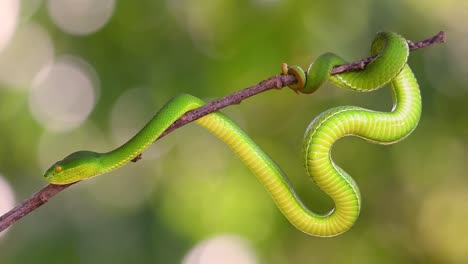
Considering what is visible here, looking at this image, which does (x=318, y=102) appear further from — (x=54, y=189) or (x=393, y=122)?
(x=54, y=189)

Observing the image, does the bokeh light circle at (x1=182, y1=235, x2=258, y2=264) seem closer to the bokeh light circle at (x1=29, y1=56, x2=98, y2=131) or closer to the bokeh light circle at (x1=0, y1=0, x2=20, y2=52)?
the bokeh light circle at (x1=29, y1=56, x2=98, y2=131)

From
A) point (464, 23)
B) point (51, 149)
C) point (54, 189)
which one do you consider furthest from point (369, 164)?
point (54, 189)

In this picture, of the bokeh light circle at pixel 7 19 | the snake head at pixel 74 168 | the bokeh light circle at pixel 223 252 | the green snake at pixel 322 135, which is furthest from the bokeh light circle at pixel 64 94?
the green snake at pixel 322 135

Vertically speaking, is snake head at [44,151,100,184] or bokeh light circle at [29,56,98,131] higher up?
snake head at [44,151,100,184]

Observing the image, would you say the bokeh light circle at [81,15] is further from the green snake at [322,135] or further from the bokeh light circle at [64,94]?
the green snake at [322,135]

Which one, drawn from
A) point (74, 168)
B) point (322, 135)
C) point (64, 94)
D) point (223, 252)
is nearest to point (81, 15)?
point (64, 94)

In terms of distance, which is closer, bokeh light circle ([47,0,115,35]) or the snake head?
the snake head

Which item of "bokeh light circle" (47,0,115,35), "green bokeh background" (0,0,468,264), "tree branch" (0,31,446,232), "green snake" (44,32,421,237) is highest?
"tree branch" (0,31,446,232)

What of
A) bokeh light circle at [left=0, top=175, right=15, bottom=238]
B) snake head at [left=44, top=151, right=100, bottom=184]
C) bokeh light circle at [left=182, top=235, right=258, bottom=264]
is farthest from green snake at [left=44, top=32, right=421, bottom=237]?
bokeh light circle at [left=0, top=175, right=15, bottom=238]
